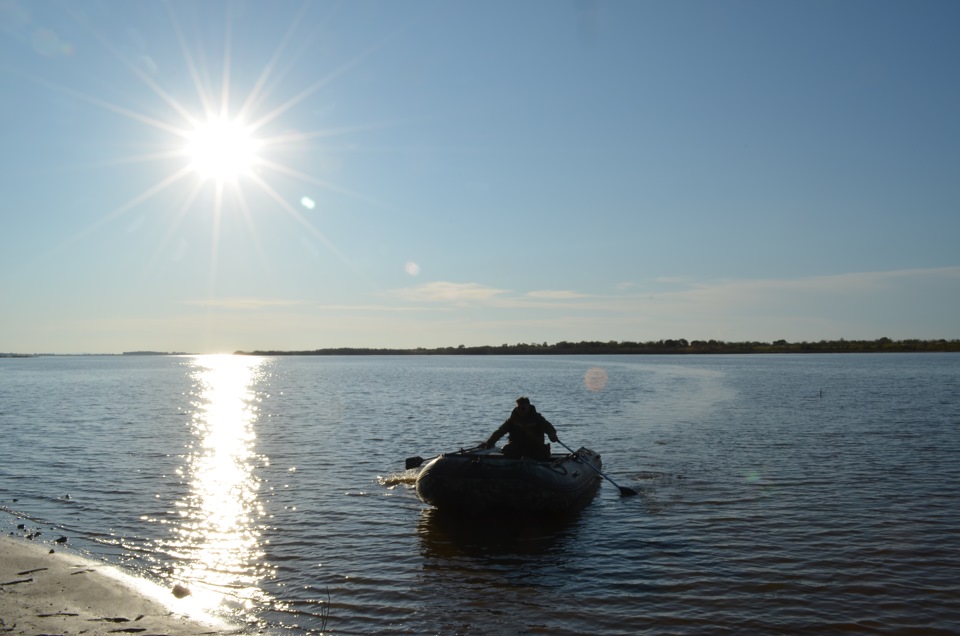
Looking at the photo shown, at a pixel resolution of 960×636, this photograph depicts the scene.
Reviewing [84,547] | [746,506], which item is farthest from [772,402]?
[84,547]

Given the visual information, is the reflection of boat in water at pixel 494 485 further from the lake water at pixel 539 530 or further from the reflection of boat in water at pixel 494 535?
the lake water at pixel 539 530

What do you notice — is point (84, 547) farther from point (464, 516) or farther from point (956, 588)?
point (956, 588)

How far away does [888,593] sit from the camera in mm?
9891

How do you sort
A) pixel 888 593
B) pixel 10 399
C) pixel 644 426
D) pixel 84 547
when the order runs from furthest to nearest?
1. pixel 10 399
2. pixel 644 426
3. pixel 84 547
4. pixel 888 593

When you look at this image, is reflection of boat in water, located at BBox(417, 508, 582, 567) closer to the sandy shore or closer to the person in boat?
the person in boat

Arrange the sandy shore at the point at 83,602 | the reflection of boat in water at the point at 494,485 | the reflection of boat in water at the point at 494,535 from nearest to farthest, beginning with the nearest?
1. the sandy shore at the point at 83,602
2. the reflection of boat in water at the point at 494,535
3. the reflection of boat in water at the point at 494,485

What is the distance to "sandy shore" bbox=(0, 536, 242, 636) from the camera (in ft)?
26.9

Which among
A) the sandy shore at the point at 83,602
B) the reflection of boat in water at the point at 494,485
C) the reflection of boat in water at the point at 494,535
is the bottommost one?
the reflection of boat in water at the point at 494,535

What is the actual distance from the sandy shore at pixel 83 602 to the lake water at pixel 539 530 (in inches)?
24.0

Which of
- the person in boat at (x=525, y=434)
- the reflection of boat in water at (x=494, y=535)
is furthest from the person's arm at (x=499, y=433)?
the reflection of boat in water at (x=494, y=535)

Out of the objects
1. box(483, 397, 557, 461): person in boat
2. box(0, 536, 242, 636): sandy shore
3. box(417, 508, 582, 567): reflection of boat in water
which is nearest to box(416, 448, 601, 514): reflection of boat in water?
box(417, 508, 582, 567): reflection of boat in water

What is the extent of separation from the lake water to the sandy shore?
0.61 metres

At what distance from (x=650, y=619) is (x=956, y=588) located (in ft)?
15.1

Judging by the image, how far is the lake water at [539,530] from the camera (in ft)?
30.7
